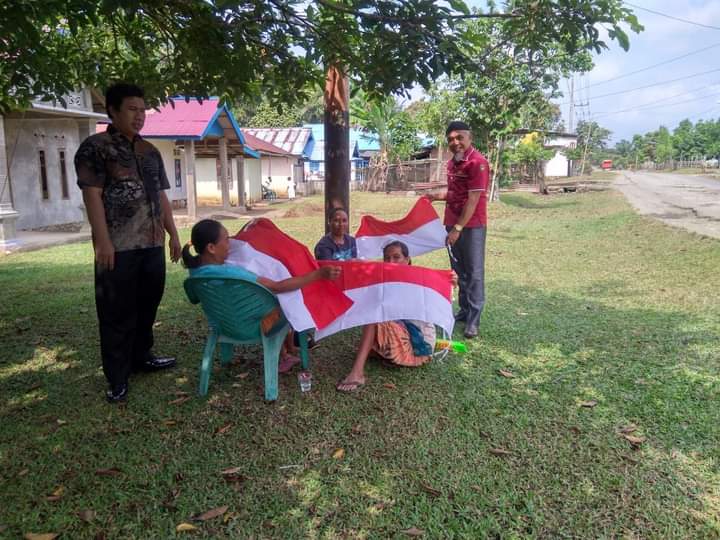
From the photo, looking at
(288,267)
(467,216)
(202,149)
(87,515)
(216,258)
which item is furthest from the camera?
(202,149)

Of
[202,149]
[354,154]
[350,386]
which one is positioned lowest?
[350,386]

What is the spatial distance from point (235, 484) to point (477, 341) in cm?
291

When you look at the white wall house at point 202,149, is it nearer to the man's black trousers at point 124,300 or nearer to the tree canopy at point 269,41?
Answer: the tree canopy at point 269,41

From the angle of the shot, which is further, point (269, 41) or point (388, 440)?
point (269, 41)

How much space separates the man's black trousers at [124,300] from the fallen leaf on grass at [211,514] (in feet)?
5.13

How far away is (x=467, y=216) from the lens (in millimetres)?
4801

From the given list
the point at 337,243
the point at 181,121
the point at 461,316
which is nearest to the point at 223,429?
the point at 337,243

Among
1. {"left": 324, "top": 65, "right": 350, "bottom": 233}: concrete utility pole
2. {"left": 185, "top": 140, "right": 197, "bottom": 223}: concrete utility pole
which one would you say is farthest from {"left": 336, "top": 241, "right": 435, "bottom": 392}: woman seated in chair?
{"left": 185, "top": 140, "right": 197, "bottom": 223}: concrete utility pole

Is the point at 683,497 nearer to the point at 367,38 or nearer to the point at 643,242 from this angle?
the point at 367,38

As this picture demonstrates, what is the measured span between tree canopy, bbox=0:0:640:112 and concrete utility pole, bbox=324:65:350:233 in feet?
0.80

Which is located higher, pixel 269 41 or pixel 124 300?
pixel 269 41

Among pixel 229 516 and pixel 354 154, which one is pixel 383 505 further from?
pixel 354 154

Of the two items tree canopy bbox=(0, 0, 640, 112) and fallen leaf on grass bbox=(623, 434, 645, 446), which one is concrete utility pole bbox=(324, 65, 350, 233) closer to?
tree canopy bbox=(0, 0, 640, 112)

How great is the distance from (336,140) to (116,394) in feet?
9.35
